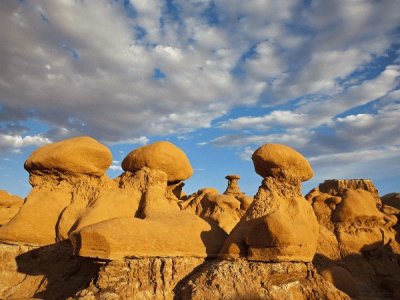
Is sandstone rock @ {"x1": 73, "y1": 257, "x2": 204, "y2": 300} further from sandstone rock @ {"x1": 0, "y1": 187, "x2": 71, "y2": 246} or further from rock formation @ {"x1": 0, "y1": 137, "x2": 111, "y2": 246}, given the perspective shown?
sandstone rock @ {"x1": 0, "y1": 187, "x2": 71, "y2": 246}

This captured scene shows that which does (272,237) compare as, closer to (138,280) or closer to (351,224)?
(138,280)

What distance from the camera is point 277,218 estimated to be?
26.6ft

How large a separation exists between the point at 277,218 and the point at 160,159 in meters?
4.12

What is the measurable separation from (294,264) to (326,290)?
2.80 feet

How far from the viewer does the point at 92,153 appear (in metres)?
10.6

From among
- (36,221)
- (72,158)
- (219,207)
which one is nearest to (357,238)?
(219,207)

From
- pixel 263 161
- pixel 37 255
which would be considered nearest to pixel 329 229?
pixel 263 161

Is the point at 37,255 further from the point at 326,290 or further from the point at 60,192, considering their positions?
the point at 326,290

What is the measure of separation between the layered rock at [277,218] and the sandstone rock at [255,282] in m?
0.23

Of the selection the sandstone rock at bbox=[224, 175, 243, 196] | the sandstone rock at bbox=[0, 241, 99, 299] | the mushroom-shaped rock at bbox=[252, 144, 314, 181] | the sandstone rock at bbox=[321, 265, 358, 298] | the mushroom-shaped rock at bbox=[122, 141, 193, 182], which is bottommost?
the sandstone rock at bbox=[321, 265, 358, 298]

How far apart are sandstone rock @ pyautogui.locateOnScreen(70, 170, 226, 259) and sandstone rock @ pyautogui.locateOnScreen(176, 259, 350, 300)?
2.24 ft

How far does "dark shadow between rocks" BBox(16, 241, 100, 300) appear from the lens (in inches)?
353

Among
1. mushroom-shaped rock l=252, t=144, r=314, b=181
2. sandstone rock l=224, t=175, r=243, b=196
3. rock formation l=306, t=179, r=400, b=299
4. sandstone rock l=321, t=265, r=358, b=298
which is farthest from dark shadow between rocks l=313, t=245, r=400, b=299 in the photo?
sandstone rock l=224, t=175, r=243, b=196

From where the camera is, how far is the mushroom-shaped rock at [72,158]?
34.0 ft
